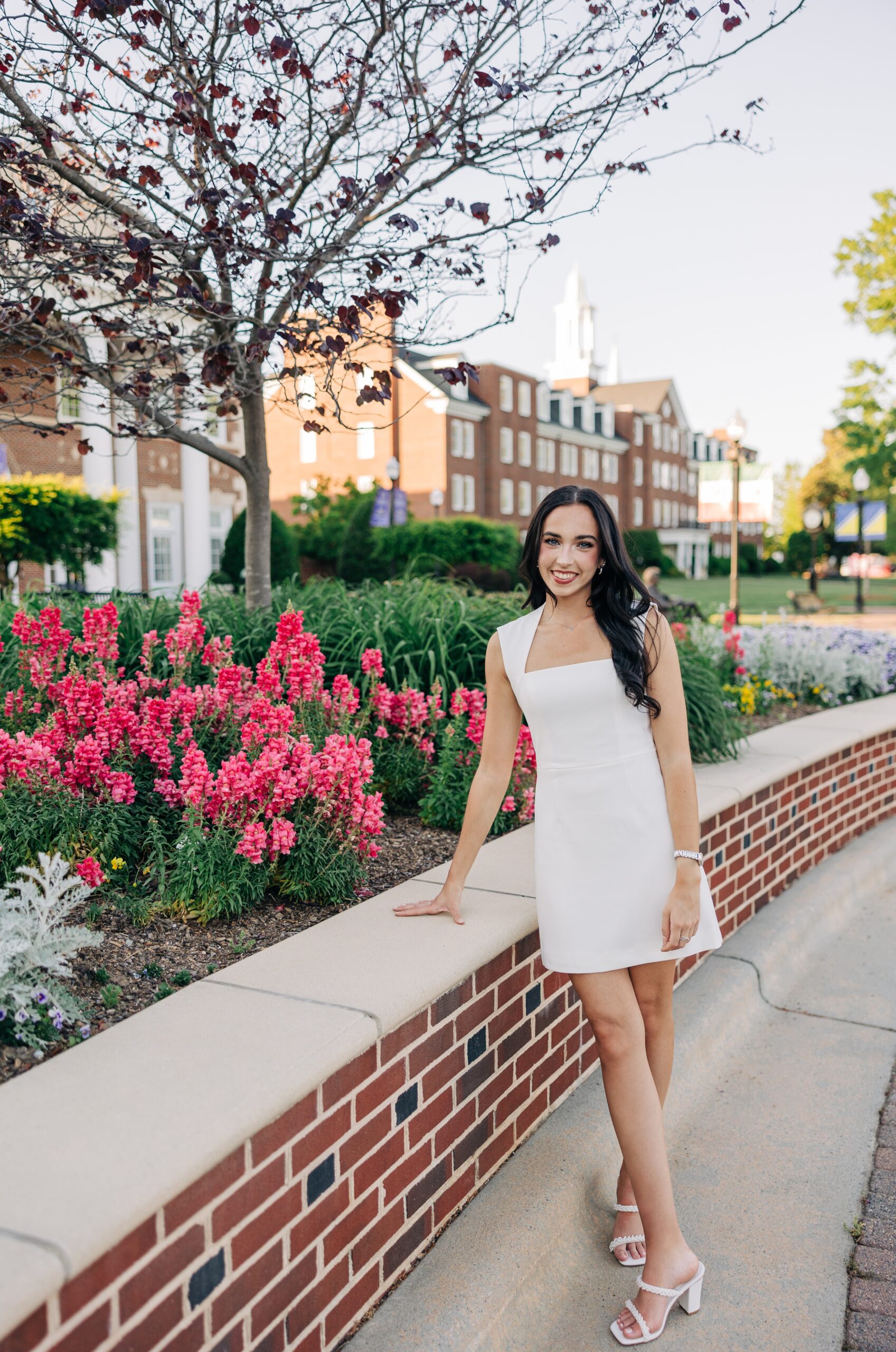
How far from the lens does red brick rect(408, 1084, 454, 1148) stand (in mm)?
2424

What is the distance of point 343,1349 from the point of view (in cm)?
219

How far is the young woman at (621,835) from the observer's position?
8.14 ft

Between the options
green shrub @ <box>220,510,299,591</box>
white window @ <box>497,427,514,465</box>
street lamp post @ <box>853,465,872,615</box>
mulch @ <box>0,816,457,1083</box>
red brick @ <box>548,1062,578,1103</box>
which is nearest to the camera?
mulch @ <box>0,816,457,1083</box>

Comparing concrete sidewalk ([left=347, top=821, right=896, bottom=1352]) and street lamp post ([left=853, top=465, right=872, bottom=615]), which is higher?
street lamp post ([left=853, top=465, right=872, bottom=615])

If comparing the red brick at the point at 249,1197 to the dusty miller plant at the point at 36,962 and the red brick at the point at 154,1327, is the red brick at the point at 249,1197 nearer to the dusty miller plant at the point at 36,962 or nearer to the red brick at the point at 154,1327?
the red brick at the point at 154,1327

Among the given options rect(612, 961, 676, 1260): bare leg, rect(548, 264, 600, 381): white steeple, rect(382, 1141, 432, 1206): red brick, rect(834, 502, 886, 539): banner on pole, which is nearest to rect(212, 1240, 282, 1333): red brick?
rect(382, 1141, 432, 1206): red brick

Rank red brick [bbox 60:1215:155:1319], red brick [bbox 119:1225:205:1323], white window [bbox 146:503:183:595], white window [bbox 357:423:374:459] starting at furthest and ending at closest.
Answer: white window [bbox 357:423:374:459]
white window [bbox 146:503:183:595]
red brick [bbox 119:1225:205:1323]
red brick [bbox 60:1215:155:1319]

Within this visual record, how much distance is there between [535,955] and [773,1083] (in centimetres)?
128

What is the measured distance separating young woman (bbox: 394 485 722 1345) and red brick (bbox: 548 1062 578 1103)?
0.56 m

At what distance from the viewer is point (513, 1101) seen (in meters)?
2.95

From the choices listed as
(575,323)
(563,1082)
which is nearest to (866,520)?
(563,1082)

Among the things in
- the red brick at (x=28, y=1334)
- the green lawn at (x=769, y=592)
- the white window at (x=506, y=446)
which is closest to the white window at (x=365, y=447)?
the white window at (x=506, y=446)

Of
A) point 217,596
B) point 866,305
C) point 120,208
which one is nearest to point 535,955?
point 120,208

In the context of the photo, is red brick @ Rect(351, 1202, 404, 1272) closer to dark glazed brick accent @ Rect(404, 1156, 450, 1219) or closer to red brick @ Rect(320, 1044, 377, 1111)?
dark glazed brick accent @ Rect(404, 1156, 450, 1219)
